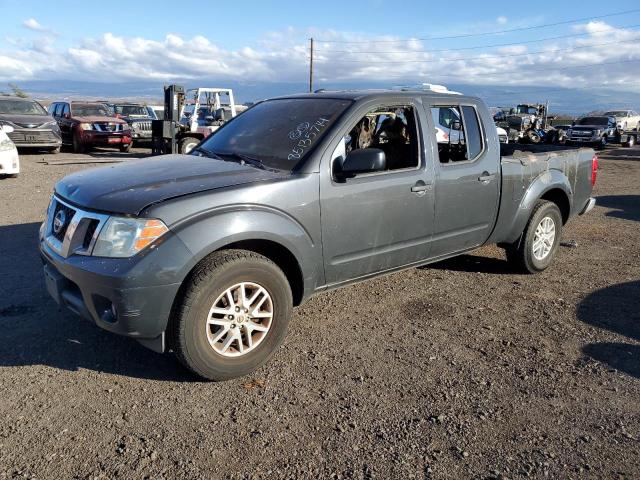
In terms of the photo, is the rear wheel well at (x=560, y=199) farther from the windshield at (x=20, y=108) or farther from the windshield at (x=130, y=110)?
the windshield at (x=130, y=110)

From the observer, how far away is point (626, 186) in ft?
40.9

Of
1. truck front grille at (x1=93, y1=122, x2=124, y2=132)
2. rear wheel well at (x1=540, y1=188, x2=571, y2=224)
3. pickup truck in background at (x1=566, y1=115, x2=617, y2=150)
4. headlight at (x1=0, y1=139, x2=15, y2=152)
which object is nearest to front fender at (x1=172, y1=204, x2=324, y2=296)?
rear wheel well at (x1=540, y1=188, x2=571, y2=224)

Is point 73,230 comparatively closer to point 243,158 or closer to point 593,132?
point 243,158

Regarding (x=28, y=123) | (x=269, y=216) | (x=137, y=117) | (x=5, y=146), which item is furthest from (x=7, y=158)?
(x=137, y=117)

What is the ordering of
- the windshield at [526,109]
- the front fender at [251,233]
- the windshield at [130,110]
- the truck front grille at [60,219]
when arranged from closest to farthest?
the front fender at [251,233]
the truck front grille at [60,219]
the windshield at [130,110]
the windshield at [526,109]

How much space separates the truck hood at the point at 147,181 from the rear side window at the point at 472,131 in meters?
2.00

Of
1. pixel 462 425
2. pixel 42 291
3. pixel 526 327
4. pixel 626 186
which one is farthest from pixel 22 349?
pixel 626 186

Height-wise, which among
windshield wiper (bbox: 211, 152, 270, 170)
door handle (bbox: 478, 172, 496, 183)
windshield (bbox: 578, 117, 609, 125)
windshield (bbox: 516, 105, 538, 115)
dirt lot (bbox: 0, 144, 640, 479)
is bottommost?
dirt lot (bbox: 0, 144, 640, 479)

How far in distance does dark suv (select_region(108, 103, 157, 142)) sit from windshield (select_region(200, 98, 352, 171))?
54.1ft

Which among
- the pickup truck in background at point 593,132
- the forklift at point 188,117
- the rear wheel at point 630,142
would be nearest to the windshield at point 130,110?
the forklift at point 188,117

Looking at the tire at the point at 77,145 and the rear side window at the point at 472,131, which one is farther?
the tire at the point at 77,145

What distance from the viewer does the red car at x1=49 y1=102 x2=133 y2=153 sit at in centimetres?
1783

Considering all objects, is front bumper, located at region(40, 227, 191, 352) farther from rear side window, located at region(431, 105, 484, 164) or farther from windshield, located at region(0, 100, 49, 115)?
windshield, located at region(0, 100, 49, 115)

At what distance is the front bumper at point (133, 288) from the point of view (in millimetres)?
2996
